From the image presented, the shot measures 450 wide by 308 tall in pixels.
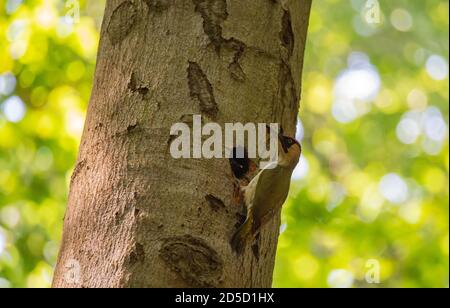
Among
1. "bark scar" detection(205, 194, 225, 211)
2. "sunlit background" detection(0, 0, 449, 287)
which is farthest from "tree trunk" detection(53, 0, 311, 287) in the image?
"sunlit background" detection(0, 0, 449, 287)

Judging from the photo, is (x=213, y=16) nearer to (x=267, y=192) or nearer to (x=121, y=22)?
(x=121, y=22)

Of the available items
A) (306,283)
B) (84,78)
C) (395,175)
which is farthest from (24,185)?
(395,175)

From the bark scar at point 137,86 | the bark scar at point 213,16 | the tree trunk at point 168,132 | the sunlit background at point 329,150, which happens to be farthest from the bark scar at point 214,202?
the sunlit background at point 329,150

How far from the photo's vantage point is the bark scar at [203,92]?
2104 mm

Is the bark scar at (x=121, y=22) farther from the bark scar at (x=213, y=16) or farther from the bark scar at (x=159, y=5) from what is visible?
the bark scar at (x=213, y=16)

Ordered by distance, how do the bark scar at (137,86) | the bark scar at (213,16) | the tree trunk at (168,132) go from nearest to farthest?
the tree trunk at (168,132) → the bark scar at (137,86) → the bark scar at (213,16)

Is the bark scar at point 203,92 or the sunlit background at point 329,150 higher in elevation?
the sunlit background at point 329,150

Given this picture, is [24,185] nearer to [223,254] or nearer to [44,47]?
[44,47]

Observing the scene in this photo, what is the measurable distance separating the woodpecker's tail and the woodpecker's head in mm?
393

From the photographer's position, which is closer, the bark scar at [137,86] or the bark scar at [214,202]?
the bark scar at [214,202]

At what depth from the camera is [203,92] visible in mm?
2109

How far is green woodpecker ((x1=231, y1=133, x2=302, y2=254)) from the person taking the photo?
1986 millimetres

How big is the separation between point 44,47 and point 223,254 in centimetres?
411

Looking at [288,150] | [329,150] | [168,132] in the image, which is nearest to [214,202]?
[168,132]
